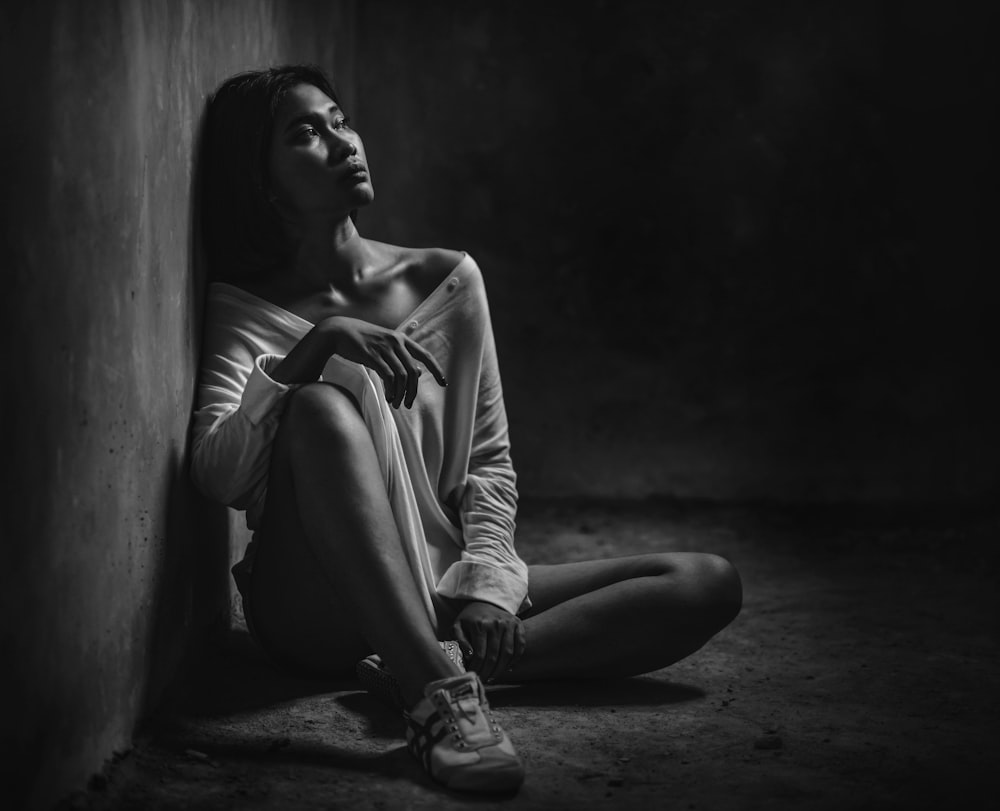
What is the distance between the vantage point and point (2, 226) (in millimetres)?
1520

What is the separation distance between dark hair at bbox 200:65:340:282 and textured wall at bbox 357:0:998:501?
175 cm

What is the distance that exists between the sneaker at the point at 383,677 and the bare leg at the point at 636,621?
0.16 m

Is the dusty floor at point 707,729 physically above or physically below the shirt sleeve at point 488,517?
below

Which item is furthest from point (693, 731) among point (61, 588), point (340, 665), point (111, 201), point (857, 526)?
point (857, 526)

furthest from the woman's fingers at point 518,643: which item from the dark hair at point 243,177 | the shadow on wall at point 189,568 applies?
the dark hair at point 243,177

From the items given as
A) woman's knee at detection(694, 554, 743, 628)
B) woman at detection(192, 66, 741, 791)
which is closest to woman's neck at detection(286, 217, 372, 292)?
woman at detection(192, 66, 741, 791)

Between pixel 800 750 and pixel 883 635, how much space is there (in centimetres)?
84

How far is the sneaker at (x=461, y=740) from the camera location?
182 cm

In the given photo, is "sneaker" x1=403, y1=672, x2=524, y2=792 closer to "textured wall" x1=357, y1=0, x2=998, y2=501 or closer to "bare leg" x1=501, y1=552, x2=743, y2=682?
"bare leg" x1=501, y1=552, x2=743, y2=682

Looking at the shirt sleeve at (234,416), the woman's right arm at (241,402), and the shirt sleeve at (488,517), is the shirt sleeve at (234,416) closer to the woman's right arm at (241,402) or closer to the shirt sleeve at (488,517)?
the woman's right arm at (241,402)

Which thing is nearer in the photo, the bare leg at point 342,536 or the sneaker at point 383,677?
the bare leg at point 342,536

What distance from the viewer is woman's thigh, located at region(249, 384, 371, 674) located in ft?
6.84

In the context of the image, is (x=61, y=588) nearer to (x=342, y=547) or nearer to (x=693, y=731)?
(x=342, y=547)

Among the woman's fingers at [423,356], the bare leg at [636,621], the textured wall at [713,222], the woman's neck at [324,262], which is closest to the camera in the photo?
the woman's fingers at [423,356]
